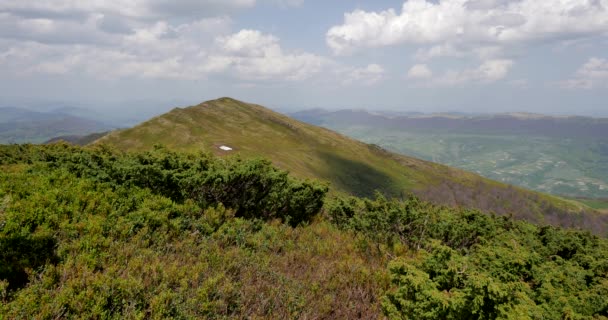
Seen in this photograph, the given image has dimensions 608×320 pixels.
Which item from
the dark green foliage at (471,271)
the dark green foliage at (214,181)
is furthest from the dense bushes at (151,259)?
the dark green foliage at (471,271)

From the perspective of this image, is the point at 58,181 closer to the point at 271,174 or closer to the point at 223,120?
the point at 271,174

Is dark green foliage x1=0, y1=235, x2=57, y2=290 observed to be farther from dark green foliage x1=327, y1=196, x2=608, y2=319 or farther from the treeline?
dark green foliage x1=327, y1=196, x2=608, y2=319

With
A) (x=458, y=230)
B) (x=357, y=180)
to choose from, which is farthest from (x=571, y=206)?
(x=458, y=230)

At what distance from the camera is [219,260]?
824 cm

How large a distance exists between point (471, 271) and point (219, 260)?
6.04 meters

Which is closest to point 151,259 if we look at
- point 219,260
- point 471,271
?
point 219,260

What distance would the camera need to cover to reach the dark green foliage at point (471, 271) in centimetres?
574

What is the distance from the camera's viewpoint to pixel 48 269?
6285mm

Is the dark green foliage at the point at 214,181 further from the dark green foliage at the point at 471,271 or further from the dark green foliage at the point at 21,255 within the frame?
the dark green foliage at the point at 21,255

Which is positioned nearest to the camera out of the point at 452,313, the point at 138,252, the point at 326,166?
the point at 452,313

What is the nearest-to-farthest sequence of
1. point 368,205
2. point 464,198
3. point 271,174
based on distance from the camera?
1. point 271,174
2. point 368,205
3. point 464,198

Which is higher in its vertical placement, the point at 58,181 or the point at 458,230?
the point at 58,181

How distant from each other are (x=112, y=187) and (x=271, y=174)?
6.44m

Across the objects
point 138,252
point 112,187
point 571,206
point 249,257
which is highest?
point 112,187
